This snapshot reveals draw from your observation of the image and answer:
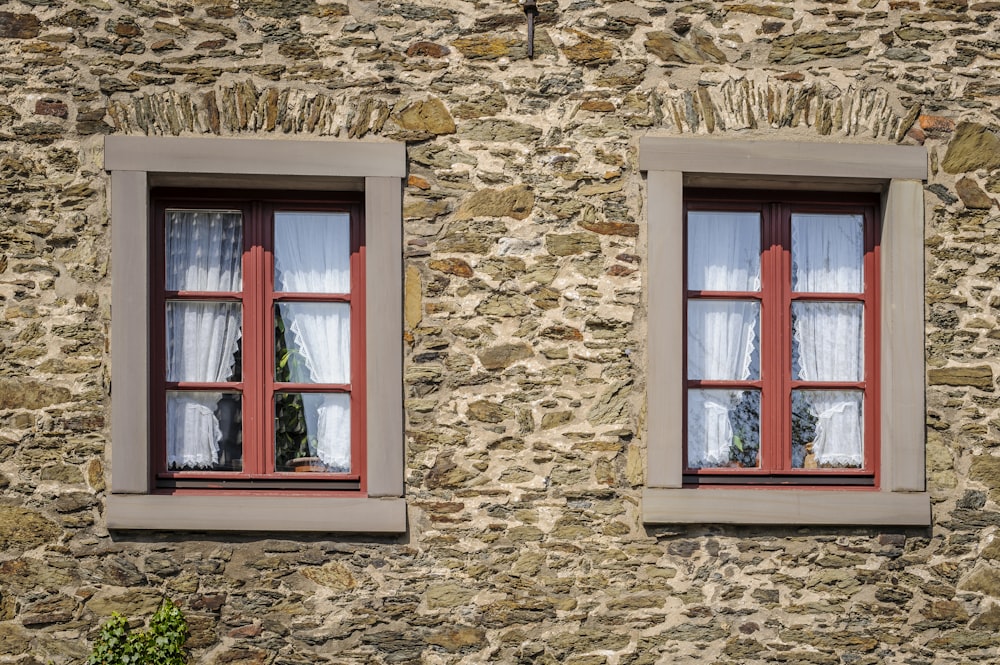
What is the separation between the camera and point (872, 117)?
495 cm

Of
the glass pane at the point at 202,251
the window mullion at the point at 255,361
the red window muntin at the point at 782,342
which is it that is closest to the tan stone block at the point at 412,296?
the window mullion at the point at 255,361

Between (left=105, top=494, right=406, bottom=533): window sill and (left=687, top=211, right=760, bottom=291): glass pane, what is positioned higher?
(left=687, top=211, right=760, bottom=291): glass pane

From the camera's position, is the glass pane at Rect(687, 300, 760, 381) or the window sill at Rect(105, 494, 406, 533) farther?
the glass pane at Rect(687, 300, 760, 381)

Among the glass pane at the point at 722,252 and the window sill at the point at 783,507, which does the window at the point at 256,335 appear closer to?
the window sill at the point at 783,507

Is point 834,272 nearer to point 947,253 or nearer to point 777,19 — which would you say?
point 947,253

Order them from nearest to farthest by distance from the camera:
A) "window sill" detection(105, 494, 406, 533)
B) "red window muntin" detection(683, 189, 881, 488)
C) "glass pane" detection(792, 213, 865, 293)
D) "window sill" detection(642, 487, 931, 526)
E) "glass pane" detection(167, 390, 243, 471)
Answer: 1. "window sill" detection(105, 494, 406, 533)
2. "window sill" detection(642, 487, 931, 526)
3. "glass pane" detection(167, 390, 243, 471)
4. "red window muntin" detection(683, 189, 881, 488)
5. "glass pane" detection(792, 213, 865, 293)

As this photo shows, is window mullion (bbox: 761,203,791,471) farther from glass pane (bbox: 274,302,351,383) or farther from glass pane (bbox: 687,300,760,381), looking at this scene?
glass pane (bbox: 274,302,351,383)

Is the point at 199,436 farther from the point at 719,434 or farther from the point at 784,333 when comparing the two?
the point at 784,333

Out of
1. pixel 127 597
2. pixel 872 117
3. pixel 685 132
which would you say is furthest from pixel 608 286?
pixel 127 597

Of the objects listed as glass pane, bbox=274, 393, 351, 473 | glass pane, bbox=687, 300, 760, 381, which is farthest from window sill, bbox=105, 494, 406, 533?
glass pane, bbox=687, 300, 760, 381

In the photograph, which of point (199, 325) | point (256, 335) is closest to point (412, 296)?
point (256, 335)

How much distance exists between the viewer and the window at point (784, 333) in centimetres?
483

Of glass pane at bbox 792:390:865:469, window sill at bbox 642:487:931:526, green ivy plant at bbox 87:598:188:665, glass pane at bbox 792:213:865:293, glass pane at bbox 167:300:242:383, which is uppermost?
glass pane at bbox 792:213:865:293

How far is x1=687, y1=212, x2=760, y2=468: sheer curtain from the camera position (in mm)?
5031
